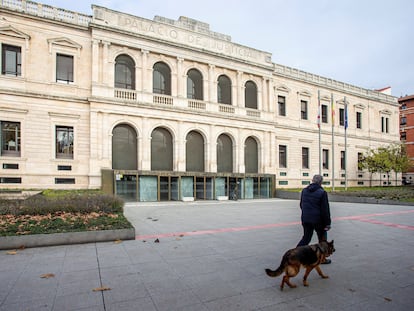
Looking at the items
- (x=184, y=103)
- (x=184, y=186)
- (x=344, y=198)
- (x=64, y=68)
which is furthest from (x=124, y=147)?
(x=344, y=198)

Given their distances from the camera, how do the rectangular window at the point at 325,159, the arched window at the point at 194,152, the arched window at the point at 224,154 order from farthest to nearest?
the rectangular window at the point at 325,159 < the arched window at the point at 224,154 < the arched window at the point at 194,152

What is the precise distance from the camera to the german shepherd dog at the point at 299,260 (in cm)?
477

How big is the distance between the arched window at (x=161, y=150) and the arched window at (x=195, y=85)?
512 cm

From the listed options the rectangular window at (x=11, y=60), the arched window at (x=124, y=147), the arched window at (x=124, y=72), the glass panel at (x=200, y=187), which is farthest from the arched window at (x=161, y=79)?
the rectangular window at (x=11, y=60)

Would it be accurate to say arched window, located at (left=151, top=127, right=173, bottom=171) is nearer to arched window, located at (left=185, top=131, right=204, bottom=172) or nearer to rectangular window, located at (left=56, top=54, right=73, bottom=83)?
arched window, located at (left=185, top=131, right=204, bottom=172)

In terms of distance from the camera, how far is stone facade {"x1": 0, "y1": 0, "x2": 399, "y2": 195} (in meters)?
21.9

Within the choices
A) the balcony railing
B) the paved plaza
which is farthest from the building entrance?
the paved plaza

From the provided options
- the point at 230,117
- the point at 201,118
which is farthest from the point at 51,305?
the point at 230,117

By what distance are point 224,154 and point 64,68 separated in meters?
17.0

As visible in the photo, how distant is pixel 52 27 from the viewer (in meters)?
23.0

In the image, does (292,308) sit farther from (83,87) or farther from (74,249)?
(83,87)

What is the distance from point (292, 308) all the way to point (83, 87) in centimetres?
Answer: 2434

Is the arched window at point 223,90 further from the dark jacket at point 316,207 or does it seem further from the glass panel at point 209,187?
the dark jacket at point 316,207

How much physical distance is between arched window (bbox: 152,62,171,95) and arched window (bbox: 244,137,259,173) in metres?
10.5
